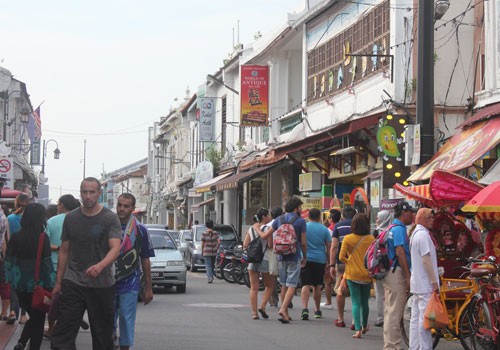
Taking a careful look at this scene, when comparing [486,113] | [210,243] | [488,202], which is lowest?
[210,243]

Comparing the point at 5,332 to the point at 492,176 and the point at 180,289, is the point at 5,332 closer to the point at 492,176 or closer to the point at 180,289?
the point at 492,176

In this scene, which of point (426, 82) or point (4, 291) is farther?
point (426, 82)

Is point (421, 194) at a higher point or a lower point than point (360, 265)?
higher

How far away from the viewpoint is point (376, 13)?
2411 centimetres

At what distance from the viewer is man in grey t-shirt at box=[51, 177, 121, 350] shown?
8375 millimetres

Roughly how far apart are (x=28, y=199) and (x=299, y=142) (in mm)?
15502

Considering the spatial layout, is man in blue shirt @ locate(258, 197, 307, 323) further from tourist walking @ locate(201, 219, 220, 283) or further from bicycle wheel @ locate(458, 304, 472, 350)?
tourist walking @ locate(201, 219, 220, 283)

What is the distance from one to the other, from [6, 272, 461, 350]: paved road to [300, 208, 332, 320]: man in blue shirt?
453 mm

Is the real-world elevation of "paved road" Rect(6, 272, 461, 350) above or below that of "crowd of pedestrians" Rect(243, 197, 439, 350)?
below

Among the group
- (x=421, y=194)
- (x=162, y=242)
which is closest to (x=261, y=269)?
(x=421, y=194)

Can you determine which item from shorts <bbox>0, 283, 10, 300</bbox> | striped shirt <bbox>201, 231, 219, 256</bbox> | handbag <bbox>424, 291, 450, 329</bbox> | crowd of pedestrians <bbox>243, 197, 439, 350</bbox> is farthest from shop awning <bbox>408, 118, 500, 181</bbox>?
striped shirt <bbox>201, 231, 219, 256</bbox>

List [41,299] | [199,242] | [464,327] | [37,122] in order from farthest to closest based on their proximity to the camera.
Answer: [37,122]
[199,242]
[464,327]
[41,299]

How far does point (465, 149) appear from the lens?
1830 cm

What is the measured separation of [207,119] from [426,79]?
103ft
